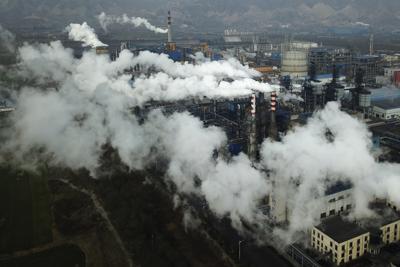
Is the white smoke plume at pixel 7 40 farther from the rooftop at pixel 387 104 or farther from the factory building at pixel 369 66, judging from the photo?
the factory building at pixel 369 66

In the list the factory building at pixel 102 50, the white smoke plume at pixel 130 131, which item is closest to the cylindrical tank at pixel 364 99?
the white smoke plume at pixel 130 131

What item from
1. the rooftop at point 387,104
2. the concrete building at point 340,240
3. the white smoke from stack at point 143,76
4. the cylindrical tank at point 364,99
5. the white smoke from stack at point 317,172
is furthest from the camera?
the rooftop at point 387,104

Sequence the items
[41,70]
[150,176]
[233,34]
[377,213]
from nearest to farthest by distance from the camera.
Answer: [377,213]
[150,176]
[41,70]
[233,34]

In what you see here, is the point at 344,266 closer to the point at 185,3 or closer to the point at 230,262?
the point at 230,262

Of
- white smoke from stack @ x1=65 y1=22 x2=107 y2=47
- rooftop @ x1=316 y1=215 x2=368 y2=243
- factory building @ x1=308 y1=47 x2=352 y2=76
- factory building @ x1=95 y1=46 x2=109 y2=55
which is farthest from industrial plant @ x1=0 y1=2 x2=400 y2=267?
white smoke from stack @ x1=65 y1=22 x2=107 y2=47

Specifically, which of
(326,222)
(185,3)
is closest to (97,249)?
(326,222)

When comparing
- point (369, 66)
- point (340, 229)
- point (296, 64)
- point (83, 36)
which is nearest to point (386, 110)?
point (296, 64)

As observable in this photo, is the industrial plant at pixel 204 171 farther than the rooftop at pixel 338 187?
No

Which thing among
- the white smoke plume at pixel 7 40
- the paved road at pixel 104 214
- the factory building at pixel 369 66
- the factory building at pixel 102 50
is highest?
the white smoke plume at pixel 7 40
